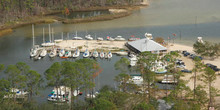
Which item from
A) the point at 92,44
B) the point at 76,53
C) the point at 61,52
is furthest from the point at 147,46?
the point at 61,52

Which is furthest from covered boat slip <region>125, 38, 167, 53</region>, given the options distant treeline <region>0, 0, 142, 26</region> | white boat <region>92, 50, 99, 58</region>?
distant treeline <region>0, 0, 142, 26</region>

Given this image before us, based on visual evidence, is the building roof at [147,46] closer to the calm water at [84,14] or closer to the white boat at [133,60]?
the white boat at [133,60]

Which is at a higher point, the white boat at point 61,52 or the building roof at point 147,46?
the building roof at point 147,46

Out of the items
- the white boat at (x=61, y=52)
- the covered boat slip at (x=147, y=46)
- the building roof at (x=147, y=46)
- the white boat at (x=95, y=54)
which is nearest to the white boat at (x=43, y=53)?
the white boat at (x=61, y=52)

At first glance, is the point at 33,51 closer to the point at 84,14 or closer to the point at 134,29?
the point at 134,29

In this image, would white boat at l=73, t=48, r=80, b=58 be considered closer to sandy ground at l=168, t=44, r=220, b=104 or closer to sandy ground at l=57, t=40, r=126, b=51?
sandy ground at l=57, t=40, r=126, b=51

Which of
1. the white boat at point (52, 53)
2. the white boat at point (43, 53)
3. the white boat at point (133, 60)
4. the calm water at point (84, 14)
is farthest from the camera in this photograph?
the calm water at point (84, 14)
